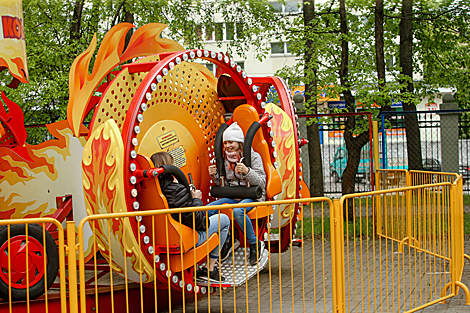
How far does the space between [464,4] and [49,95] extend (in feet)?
32.0

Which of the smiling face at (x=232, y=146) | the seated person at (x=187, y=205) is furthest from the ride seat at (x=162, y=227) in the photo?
the smiling face at (x=232, y=146)

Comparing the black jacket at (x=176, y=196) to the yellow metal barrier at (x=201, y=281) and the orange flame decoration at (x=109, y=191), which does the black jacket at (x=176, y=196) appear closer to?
the yellow metal barrier at (x=201, y=281)

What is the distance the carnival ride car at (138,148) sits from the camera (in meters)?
4.21

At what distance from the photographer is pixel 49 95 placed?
428 inches

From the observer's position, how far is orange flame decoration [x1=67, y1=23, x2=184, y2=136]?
15.5ft

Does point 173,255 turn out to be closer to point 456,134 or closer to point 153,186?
point 153,186

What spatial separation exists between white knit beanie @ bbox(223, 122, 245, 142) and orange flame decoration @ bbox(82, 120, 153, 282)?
1677 mm

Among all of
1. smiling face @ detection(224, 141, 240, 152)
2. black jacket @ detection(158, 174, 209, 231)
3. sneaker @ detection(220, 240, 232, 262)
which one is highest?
smiling face @ detection(224, 141, 240, 152)

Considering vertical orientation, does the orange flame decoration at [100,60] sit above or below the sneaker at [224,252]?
above

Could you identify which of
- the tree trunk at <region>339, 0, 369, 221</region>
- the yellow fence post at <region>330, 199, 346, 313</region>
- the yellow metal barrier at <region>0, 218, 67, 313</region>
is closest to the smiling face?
the yellow fence post at <region>330, 199, 346, 313</region>

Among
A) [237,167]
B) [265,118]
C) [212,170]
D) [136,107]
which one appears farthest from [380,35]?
[136,107]

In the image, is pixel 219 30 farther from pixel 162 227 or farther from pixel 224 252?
pixel 162 227

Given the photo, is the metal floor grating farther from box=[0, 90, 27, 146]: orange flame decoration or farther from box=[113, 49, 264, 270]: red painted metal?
box=[0, 90, 27, 146]: orange flame decoration

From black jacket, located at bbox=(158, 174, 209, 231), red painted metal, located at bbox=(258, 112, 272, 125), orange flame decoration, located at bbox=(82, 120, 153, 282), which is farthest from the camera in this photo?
red painted metal, located at bbox=(258, 112, 272, 125)
